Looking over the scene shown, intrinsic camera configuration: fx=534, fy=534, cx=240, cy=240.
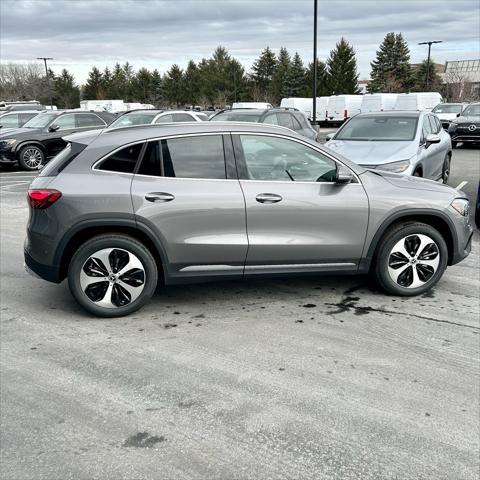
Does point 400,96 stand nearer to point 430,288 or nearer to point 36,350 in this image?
point 430,288

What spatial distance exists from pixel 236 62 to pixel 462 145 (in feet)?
216

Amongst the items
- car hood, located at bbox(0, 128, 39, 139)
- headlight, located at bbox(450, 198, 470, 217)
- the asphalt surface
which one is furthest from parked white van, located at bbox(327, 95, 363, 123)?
the asphalt surface

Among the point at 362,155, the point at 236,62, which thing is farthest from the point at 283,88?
the point at 362,155

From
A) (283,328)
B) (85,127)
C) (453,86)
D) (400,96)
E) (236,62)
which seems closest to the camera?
(283,328)

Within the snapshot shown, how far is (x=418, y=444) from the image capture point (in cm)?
291

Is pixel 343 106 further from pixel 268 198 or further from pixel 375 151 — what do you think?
pixel 268 198

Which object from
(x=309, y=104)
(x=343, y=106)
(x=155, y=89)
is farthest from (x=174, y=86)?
(x=343, y=106)

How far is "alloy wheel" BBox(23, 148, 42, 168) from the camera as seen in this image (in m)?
15.3

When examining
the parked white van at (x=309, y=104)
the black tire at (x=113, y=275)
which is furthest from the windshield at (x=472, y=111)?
the parked white van at (x=309, y=104)

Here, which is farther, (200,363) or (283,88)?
(283,88)

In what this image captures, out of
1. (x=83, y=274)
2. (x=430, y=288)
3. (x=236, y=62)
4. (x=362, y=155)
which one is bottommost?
(x=430, y=288)

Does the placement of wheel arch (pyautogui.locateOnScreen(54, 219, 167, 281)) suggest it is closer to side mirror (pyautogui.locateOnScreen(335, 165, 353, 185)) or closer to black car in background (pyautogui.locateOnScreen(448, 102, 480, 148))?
side mirror (pyautogui.locateOnScreen(335, 165, 353, 185))

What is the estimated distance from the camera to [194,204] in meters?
4.54

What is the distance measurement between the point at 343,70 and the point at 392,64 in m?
8.52
